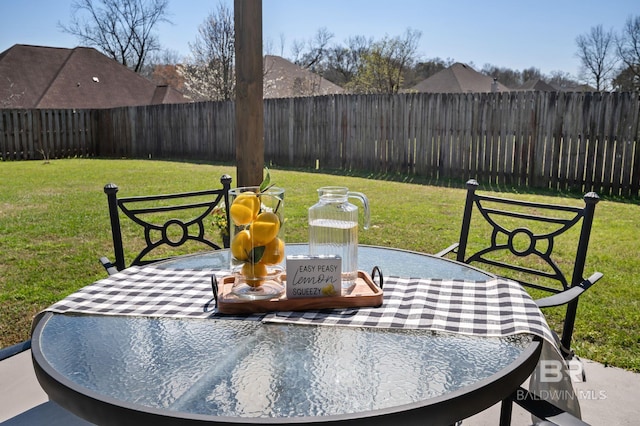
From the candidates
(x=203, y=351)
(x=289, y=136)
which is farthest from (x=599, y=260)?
(x=289, y=136)

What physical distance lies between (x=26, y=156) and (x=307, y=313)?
13.8 metres

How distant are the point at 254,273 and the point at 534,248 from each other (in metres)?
1.24

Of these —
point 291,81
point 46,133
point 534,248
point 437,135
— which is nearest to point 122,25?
point 291,81

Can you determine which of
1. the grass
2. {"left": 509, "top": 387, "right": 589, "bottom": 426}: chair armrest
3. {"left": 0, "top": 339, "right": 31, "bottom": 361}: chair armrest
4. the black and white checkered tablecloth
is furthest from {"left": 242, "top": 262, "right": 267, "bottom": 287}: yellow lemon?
the grass

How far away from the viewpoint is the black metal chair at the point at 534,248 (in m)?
1.84

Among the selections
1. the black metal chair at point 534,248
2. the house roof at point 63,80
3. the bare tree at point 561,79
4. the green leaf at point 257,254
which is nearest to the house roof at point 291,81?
the house roof at point 63,80

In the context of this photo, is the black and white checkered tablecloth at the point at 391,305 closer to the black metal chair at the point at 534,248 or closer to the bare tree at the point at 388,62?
the black metal chair at the point at 534,248

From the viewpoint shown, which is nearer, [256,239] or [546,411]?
[546,411]

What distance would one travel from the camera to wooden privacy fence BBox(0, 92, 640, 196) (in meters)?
6.99

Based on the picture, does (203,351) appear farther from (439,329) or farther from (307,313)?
(439,329)

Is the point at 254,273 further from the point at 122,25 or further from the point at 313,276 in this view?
the point at 122,25

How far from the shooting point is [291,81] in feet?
84.1

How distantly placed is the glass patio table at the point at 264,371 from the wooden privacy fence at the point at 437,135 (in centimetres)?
687

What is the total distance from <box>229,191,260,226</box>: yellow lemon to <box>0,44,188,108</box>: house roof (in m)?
18.0
